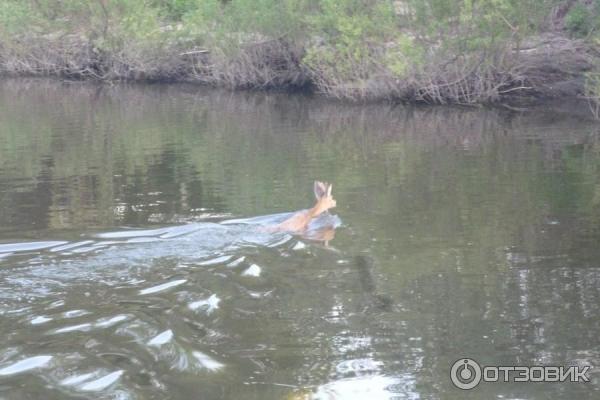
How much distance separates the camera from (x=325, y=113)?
25.9m

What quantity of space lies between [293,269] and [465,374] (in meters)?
3.24

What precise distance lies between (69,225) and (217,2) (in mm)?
20709

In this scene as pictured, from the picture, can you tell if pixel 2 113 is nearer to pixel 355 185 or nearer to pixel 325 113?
pixel 325 113

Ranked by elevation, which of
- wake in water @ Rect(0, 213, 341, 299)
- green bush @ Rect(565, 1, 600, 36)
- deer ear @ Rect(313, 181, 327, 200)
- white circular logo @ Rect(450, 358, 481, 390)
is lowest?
wake in water @ Rect(0, 213, 341, 299)

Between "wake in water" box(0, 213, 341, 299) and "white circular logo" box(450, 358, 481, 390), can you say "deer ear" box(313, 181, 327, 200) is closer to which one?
"wake in water" box(0, 213, 341, 299)

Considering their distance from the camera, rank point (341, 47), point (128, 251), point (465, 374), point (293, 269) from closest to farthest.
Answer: point (465, 374) → point (293, 269) → point (128, 251) → point (341, 47)

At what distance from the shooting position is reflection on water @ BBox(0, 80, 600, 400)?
290 inches

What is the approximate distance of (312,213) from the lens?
453 inches

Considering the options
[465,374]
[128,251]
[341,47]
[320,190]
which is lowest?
[128,251]

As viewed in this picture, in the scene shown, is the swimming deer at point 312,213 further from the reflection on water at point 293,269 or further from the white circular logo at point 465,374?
the white circular logo at point 465,374

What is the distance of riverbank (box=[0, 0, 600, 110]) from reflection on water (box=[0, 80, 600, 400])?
20.4 ft

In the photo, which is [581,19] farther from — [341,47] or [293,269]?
[293,269]

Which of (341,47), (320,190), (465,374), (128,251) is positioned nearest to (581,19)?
(341,47)

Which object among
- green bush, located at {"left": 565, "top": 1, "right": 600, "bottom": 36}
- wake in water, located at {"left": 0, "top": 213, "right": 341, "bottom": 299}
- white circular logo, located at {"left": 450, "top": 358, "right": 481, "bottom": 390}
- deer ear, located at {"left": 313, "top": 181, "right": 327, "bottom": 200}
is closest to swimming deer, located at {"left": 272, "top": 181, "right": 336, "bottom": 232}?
deer ear, located at {"left": 313, "top": 181, "right": 327, "bottom": 200}
